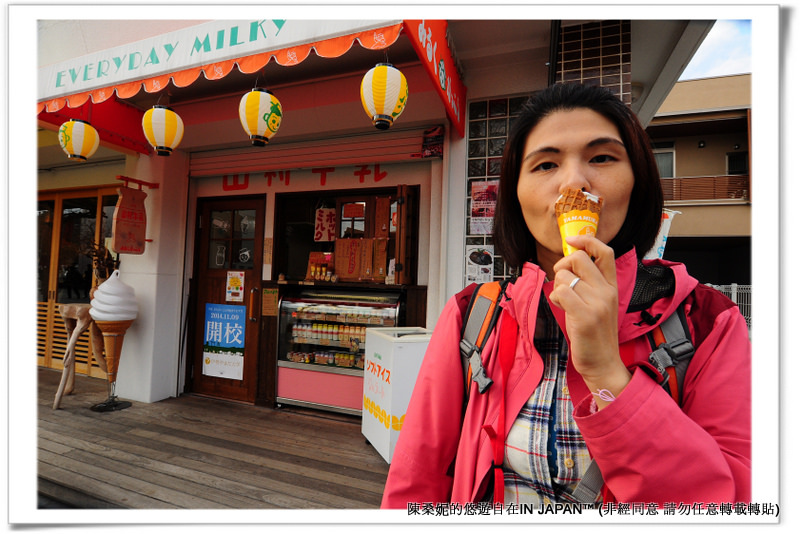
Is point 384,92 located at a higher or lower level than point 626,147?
higher

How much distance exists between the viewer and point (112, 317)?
4668 millimetres

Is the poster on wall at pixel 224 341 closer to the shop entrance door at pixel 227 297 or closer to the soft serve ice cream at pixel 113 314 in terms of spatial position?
the shop entrance door at pixel 227 297

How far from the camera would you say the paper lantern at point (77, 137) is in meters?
3.67

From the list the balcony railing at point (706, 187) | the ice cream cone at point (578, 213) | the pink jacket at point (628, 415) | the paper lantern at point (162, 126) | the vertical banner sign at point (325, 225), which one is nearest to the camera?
the pink jacket at point (628, 415)

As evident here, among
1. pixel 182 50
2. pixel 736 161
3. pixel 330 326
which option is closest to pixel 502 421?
pixel 182 50

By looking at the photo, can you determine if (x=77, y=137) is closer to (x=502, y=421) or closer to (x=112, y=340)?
(x=112, y=340)

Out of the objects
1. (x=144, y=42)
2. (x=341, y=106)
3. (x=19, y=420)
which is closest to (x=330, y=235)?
(x=341, y=106)

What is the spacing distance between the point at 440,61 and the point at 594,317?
8.11ft

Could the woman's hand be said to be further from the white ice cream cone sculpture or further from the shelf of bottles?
the white ice cream cone sculpture

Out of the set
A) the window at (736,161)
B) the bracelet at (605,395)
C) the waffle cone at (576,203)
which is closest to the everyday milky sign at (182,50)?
the waffle cone at (576,203)

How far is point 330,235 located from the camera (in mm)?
4914

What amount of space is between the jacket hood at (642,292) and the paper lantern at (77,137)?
4.65 m

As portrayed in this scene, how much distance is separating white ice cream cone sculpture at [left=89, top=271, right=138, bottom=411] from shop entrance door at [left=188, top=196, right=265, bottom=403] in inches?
33.3

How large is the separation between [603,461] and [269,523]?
91 cm
